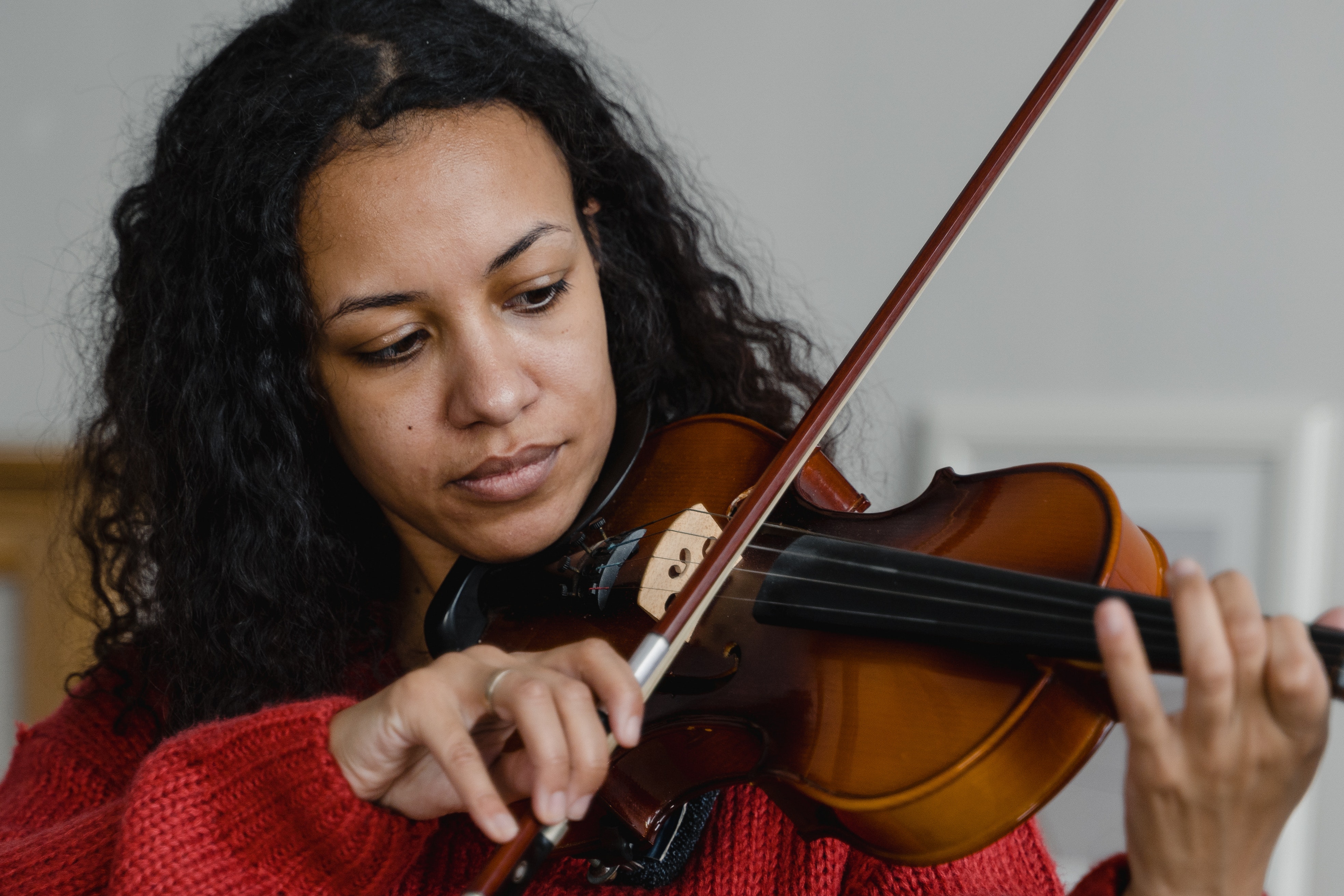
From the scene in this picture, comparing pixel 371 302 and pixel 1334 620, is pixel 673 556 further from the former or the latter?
pixel 1334 620

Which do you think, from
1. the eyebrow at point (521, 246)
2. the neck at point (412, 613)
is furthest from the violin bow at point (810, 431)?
the neck at point (412, 613)

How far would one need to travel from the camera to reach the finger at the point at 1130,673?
447 millimetres

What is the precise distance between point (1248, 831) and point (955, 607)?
0.49 ft

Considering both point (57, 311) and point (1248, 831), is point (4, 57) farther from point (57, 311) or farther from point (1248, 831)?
point (1248, 831)

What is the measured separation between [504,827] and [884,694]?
19 centimetres

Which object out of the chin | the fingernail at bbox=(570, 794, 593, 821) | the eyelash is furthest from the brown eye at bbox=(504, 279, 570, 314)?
the fingernail at bbox=(570, 794, 593, 821)

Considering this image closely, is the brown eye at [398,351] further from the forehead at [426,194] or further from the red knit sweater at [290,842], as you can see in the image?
the red knit sweater at [290,842]

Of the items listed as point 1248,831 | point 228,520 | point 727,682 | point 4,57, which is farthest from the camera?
point 4,57

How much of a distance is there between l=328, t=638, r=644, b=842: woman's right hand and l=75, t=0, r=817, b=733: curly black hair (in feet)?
0.95

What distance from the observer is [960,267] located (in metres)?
1.22

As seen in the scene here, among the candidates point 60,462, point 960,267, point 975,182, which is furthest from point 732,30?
point 60,462

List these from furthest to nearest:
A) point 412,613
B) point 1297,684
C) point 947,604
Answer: point 412,613
point 947,604
point 1297,684

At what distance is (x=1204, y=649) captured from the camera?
435mm

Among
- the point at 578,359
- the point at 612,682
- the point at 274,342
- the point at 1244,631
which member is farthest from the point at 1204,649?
the point at 274,342
